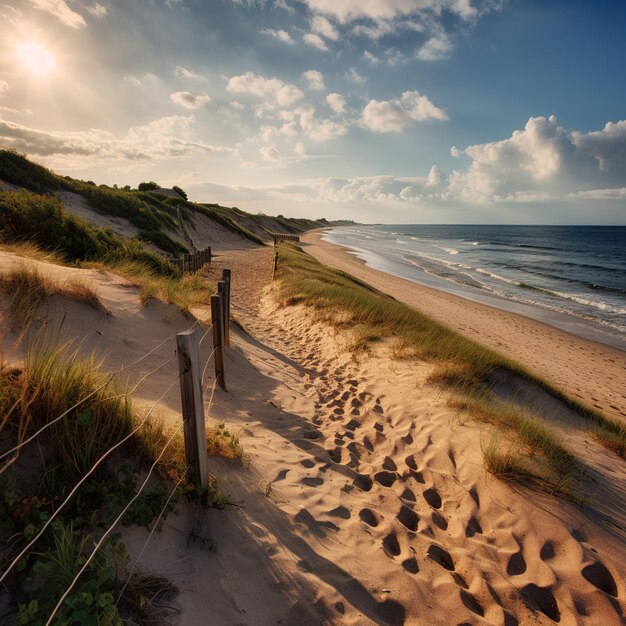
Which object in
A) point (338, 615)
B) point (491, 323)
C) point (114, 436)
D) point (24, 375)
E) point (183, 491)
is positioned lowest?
point (491, 323)

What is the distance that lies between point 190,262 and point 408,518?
13611mm

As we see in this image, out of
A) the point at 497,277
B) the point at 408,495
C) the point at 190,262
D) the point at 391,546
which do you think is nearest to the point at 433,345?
the point at 408,495

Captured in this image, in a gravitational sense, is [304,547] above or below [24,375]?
below

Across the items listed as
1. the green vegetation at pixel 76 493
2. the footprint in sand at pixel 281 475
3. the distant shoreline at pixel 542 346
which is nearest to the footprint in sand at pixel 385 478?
the footprint in sand at pixel 281 475

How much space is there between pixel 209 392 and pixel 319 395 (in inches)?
80.6

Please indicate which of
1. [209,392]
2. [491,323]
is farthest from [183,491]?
[491,323]

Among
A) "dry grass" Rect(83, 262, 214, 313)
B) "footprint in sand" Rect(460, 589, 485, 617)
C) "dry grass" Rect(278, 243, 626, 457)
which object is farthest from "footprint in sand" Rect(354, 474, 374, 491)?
"dry grass" Rect(83, 262, 214, 313)

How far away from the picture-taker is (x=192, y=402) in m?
2.87

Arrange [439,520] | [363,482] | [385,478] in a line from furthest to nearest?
[385,478] < [363,482] < [439,520]

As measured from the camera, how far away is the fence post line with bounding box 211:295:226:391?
5.66 meters

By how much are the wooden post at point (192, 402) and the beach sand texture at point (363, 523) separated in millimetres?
350

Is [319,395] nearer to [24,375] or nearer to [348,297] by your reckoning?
[24,375]

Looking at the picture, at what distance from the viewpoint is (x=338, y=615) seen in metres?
2.59

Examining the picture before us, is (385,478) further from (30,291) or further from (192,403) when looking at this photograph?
(30,291)
